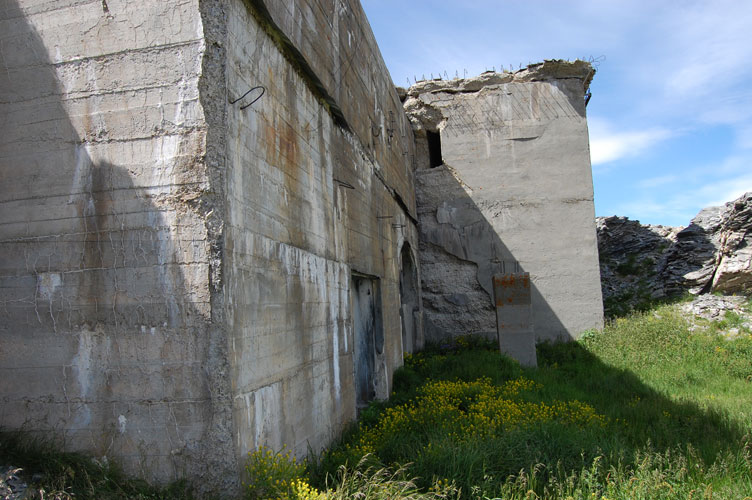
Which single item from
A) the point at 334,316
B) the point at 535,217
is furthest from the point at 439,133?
the point at 334,316

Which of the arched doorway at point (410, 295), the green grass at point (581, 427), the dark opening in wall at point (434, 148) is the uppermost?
the dark opening in wall at point (434, 148)

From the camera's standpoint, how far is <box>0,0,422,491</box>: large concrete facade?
3.02 metres

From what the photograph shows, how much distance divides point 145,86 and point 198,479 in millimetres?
2340

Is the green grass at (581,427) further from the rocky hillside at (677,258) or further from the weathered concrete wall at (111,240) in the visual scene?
the rocky hillside at (677,258)

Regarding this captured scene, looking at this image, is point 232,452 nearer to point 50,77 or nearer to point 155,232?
point 155,232

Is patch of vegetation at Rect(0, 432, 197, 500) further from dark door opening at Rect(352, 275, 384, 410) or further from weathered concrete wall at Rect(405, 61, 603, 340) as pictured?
weathered concrete wall at Rect(405, 61, 603, 340)

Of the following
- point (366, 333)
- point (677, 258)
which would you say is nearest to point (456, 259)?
point (366, 333)

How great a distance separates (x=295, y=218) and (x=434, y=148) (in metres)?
10.3

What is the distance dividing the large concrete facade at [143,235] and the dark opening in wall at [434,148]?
10.2 metres

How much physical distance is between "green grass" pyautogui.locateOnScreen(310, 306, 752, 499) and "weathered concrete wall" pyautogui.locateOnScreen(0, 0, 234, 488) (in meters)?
1.51

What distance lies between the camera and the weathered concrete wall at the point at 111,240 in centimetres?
302

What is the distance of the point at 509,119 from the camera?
41.6 feet

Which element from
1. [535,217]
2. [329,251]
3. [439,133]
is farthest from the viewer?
[439,133]

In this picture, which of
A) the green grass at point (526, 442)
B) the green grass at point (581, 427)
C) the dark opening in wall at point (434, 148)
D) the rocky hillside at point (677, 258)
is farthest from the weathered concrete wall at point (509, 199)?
the green grass at point (526, 442)
